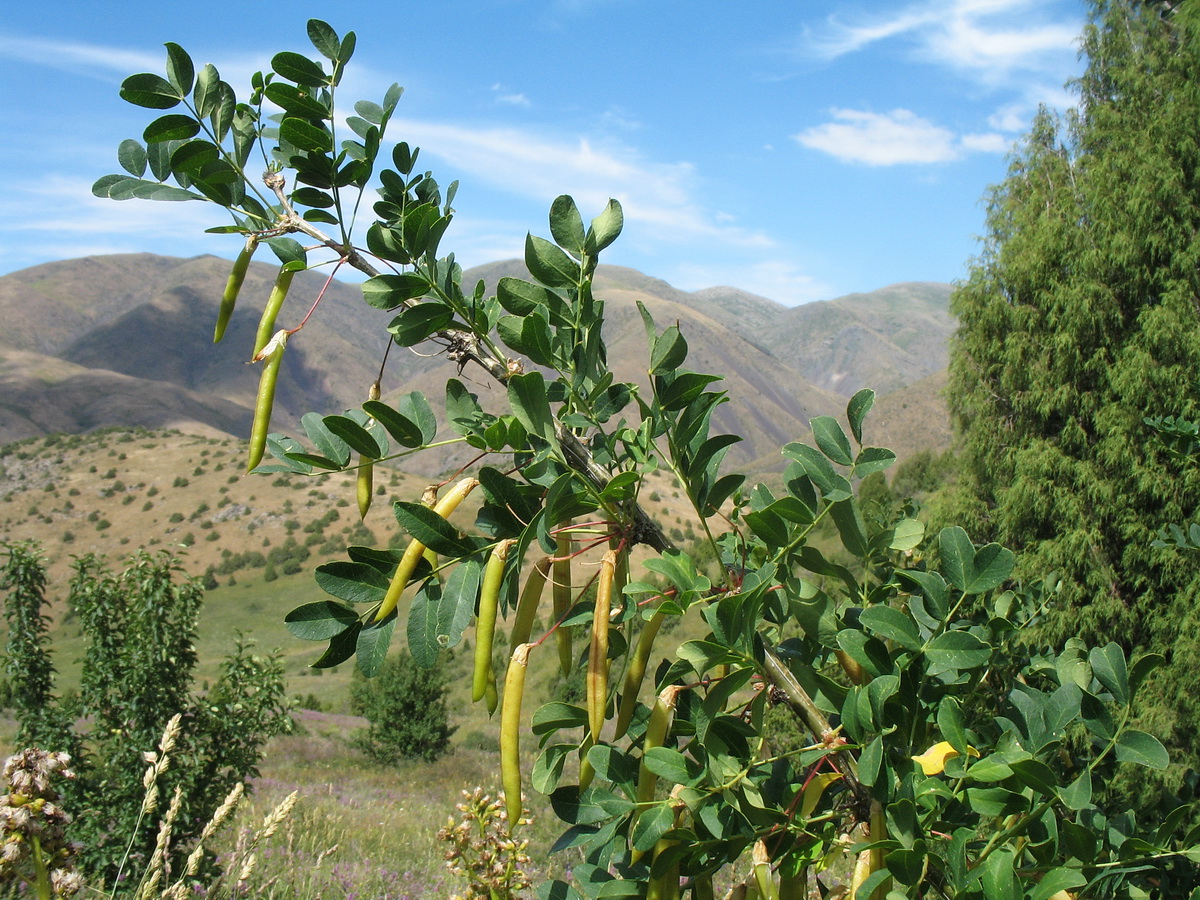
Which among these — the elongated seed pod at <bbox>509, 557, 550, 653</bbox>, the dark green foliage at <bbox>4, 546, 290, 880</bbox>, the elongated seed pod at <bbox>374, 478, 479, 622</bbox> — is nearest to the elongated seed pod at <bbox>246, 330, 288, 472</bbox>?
the elongated seed pod at <bbox>374, 478, 479, 622</bbox>

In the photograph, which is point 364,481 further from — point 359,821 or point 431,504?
point 359,821

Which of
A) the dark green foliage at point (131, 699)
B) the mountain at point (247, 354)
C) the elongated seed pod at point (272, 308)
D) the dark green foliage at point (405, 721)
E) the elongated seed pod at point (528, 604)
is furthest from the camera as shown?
the mountain at point (247, 354)

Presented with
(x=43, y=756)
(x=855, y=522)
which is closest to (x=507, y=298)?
(x=855, y=522)

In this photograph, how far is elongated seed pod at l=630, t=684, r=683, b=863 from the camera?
0.89 meters

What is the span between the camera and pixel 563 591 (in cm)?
102

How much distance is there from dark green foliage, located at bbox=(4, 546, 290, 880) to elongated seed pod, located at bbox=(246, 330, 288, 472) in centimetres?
576

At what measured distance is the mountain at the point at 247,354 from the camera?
76.9 meters

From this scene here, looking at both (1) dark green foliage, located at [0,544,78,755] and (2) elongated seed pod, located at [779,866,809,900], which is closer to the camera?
(2) elongated seed pod, located at [779,866,809,900]

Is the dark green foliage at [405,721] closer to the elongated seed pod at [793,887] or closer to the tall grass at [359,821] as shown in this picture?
the tall grass at [359,821]

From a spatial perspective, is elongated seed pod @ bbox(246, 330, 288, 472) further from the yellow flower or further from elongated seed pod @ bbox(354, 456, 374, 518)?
the yellow flower

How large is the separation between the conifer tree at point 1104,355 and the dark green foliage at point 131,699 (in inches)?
294

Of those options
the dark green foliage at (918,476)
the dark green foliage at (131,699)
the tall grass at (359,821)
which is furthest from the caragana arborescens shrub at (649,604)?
the dark green foliage at (918,476)

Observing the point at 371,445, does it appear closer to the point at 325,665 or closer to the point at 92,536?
the point at 325,665

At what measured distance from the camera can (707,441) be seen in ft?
→ 3.31
